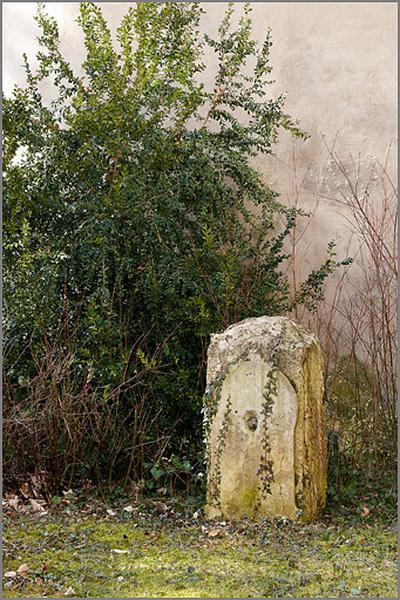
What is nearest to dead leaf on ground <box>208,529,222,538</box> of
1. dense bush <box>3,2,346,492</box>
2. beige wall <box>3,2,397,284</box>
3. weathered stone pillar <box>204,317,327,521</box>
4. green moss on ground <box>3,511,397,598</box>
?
green moss on ground <box>3,511,397,598</box>

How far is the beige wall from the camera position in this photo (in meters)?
7.10

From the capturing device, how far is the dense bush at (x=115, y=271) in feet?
17.0

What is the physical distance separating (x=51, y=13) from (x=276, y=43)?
1.95m

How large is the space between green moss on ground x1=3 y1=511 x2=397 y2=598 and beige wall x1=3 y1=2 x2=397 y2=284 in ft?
10.5

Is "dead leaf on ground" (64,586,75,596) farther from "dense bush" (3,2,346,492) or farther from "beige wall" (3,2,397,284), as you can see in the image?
"beige wall" (3,2,397,284)

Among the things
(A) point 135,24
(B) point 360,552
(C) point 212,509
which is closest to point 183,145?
(A) point 135,24

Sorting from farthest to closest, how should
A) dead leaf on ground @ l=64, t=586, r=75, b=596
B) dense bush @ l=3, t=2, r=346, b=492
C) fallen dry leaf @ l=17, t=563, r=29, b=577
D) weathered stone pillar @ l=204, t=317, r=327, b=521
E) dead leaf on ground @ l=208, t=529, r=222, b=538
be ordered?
dense bush @ l=3, t=2, r=346, b=492, weathered stone pillar @ l=204, t=317, r=327, b=521, dead leaf on ground @ l=208, t=529, r=222, b=538, fallen dry leaf @ l=17, t=563, r=29, b=577, dead leaf on ground @ l=64, t=586, r=75, b=596

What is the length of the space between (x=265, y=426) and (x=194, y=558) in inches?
32.7

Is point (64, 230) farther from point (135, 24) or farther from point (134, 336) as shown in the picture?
point (135, 24)

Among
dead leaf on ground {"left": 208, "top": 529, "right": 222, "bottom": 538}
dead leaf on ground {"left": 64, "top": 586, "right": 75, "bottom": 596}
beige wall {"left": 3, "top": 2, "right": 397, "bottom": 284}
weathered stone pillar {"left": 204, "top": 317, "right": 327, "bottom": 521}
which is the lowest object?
dead leaf on ground {"left": 64, "top": 586, "right": 75, "bottom": 596}

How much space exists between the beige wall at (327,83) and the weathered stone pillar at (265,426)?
266cm

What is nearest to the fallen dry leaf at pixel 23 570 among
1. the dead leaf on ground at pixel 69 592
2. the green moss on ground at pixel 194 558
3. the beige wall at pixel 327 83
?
the green moss on ground at pixel 194 558

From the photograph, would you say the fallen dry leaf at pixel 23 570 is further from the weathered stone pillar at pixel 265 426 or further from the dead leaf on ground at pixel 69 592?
the weathered stone pillar at pixel 265 426

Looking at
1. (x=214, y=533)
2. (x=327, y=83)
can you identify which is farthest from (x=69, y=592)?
(x=327, y=83)
